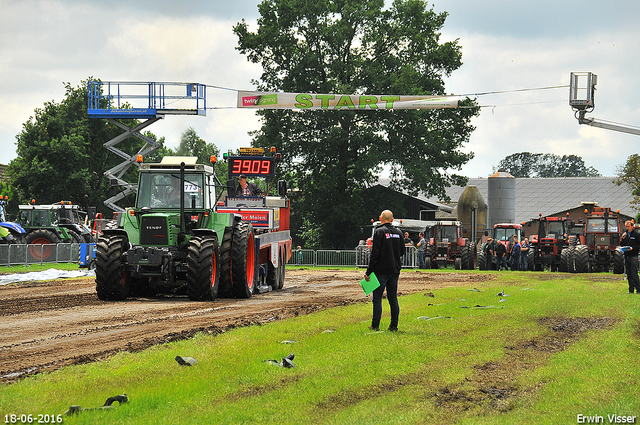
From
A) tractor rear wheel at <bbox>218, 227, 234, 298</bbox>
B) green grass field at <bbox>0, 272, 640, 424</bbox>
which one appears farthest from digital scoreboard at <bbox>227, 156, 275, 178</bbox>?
green grass field at <bbox>0, 272, 640, 424</bbox>

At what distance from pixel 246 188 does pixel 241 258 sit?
3.95 metres

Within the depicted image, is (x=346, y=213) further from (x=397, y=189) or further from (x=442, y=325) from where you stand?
(x=442, y=325)

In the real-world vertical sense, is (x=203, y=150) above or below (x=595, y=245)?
above

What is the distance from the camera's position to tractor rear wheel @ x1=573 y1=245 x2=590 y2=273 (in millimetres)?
33562

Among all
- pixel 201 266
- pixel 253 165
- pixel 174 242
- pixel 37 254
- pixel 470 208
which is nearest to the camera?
pixel 201 266

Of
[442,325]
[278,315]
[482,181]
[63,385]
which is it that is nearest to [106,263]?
[278,315]

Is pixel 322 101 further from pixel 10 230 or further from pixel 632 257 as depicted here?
pixel 10 230

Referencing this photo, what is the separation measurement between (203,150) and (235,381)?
88366mm

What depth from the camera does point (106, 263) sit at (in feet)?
51.4

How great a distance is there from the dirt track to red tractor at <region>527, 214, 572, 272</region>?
19352mm

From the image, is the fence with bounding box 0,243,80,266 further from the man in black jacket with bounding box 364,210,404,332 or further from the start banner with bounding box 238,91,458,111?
the man in black jacket with bounding box 364,210,404,332

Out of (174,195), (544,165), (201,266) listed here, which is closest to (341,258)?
(174,195)

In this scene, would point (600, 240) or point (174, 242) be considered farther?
point (600, 240)

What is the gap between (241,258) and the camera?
17031mm
